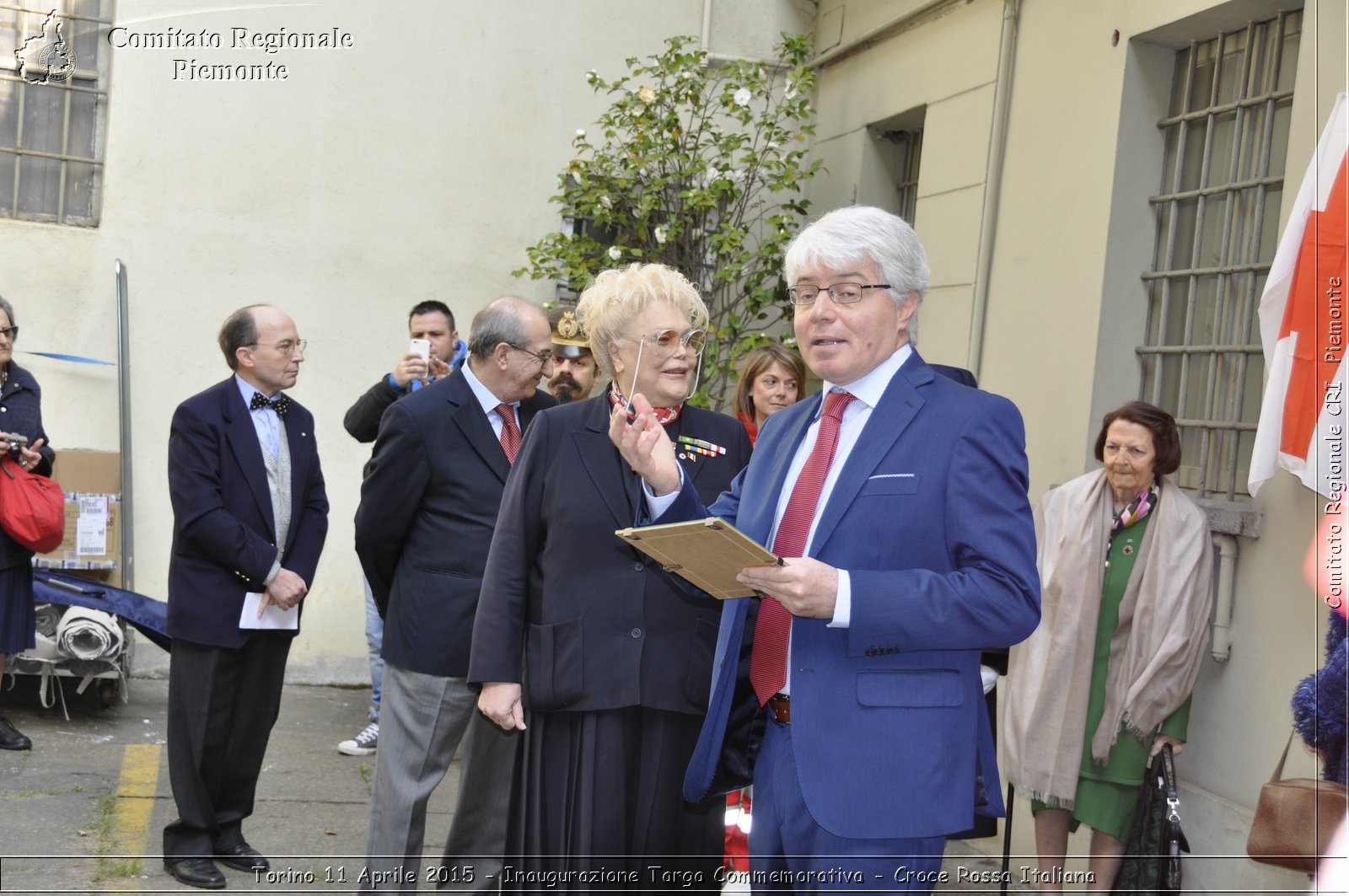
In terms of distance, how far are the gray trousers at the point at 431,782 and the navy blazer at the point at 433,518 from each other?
121mm

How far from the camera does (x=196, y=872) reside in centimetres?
486

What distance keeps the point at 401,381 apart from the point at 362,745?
2.51 metres

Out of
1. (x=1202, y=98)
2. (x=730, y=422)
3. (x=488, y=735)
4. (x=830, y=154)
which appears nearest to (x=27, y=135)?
(x=830, y=154)

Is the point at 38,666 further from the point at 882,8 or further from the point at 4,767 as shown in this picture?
the point at 882,8

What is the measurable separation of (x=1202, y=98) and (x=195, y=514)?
4621 mm

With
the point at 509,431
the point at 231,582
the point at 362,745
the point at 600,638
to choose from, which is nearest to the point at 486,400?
the point at 509,431

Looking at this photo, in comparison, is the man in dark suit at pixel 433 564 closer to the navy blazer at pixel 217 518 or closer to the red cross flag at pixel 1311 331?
the navy blazer at pixel 217 518

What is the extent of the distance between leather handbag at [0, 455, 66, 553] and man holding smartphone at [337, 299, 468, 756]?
55.6 inches

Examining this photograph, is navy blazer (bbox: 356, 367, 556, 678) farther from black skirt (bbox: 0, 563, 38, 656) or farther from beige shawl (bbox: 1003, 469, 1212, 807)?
black skirt (bbox: 0, 563, 38, 656)

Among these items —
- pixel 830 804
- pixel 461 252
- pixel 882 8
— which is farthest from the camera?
pixel 461 252

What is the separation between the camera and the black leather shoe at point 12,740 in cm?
657

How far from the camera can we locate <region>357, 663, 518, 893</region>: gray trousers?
4.40m

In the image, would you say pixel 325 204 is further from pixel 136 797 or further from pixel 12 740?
pixel 136 797

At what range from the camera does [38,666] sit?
7.05 meters
